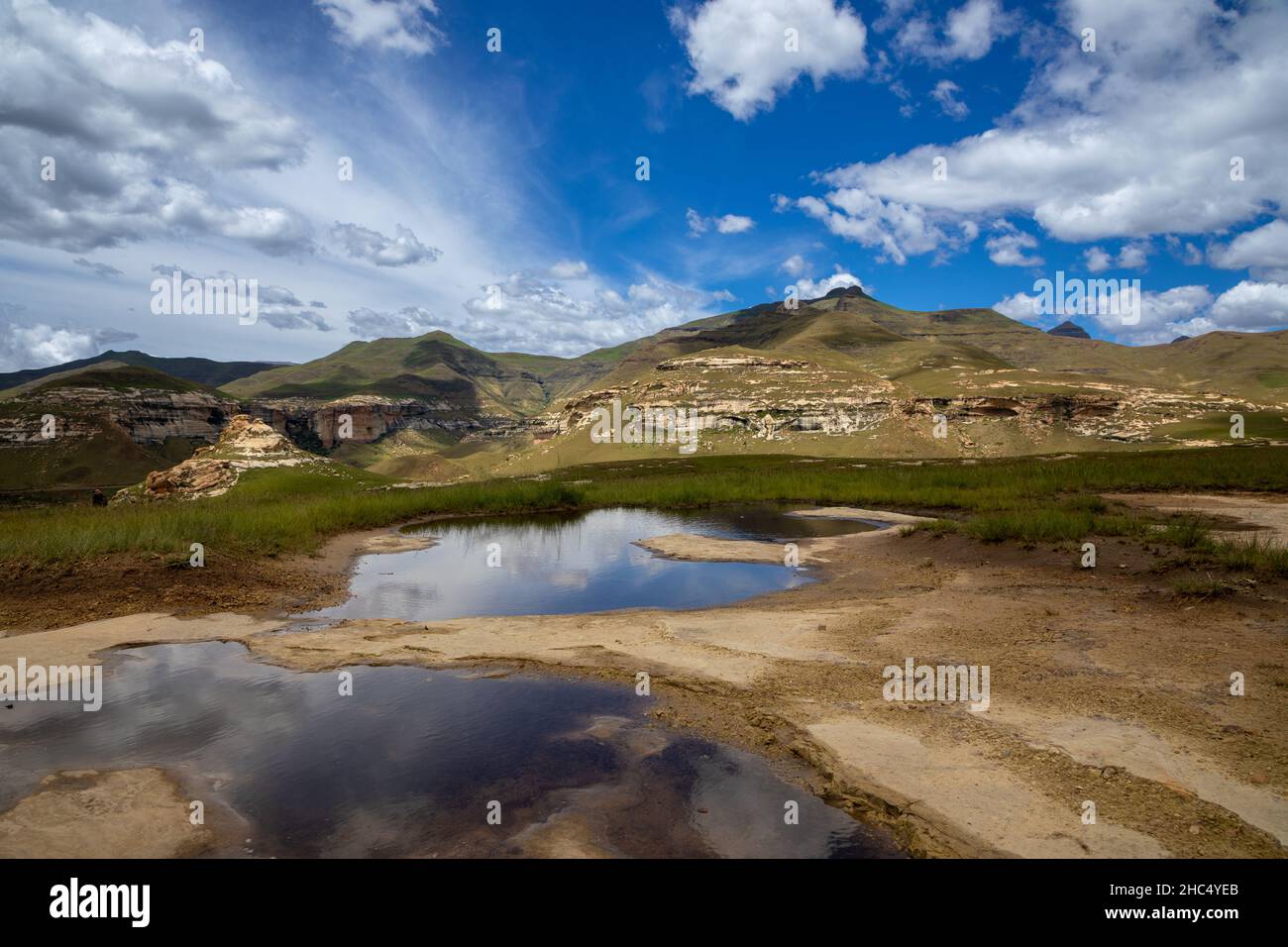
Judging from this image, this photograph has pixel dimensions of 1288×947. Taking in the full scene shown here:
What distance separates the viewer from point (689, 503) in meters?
48.2

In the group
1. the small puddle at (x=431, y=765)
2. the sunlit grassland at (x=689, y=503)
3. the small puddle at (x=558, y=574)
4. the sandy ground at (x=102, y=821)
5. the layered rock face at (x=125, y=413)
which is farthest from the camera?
the layered rock face at (x=125, y=413)

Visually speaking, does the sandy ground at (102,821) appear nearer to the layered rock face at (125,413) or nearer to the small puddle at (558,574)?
the small puddle at (558,574)

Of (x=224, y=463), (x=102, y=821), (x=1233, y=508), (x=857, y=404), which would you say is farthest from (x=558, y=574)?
(x=857, y=404)

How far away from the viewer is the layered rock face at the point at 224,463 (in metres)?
39.5

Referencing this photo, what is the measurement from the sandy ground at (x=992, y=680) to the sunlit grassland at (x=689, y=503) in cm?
315

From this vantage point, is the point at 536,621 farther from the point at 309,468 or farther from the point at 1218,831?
the point at 309,468

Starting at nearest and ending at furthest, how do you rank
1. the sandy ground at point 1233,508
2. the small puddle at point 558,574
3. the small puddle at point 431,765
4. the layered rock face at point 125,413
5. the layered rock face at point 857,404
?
the small puddle at point 431,765 → the small puddle at point 558,574 → the sandy ground at point 1233,508 → the layered rock face at point 857,404 → the layered rock face at point 125,413

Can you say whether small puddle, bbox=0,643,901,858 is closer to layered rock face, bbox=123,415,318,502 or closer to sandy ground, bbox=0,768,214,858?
sandy ground, bbox=0,768,214,858

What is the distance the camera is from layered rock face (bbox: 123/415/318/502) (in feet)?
129

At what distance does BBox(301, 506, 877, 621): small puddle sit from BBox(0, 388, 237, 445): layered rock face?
99908 millimetres

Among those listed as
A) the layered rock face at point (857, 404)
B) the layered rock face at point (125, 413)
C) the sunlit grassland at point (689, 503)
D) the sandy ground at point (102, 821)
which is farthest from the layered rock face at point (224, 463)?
the layered rock face at point (125, 413)

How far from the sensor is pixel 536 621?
1534cm

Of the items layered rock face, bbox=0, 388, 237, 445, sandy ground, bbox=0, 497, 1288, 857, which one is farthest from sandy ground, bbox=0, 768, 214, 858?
layered rock face, bbox=0, 388, 237, 445

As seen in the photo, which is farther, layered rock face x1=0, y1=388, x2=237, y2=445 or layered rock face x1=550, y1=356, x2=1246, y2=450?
layered rock face x1=0, y1=388, x2=237, y2=445
